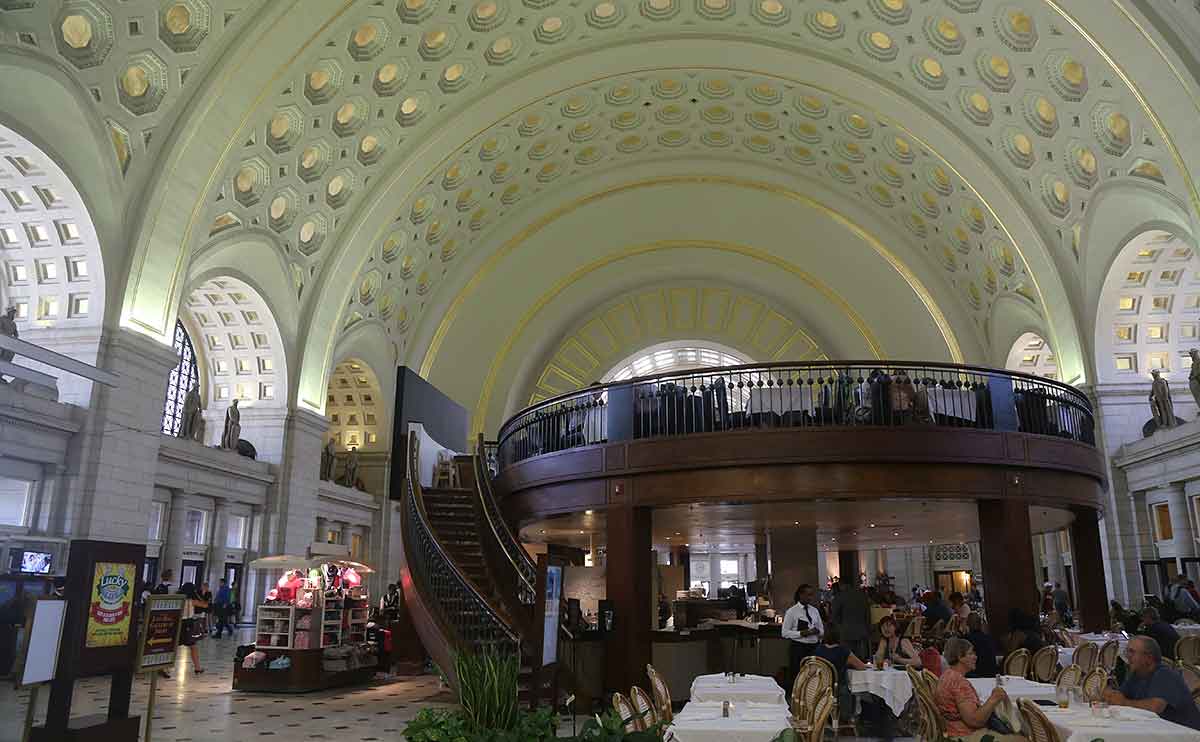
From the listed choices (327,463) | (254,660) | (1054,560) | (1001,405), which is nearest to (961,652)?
(1001,405)

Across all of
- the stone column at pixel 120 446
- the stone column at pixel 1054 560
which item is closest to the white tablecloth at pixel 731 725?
the stone column at pixel 120 446

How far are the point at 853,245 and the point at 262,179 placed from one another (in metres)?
15.7

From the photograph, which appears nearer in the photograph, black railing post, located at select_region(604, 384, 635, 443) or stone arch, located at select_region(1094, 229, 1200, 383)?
black railing post, located at select_region(604, 384, 635, 443)

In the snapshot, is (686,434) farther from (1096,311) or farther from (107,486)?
(1096,311)

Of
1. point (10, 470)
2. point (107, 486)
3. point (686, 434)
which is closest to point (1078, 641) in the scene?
point (686, 434)

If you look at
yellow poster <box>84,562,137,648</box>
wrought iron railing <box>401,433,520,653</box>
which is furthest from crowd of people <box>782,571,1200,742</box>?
yellow poster <box>84,562,137,648</box>

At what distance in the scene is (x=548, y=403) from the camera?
13.9 metres

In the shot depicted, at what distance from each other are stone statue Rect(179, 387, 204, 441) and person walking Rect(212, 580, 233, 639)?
11.2 ft

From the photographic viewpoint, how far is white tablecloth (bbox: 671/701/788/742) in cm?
541

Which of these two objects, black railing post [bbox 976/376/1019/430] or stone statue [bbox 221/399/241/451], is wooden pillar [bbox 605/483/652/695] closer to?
black railing post [bbox 976/376/1019/430]

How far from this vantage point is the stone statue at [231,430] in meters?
18.6

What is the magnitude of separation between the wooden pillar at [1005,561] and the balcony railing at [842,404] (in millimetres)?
1129

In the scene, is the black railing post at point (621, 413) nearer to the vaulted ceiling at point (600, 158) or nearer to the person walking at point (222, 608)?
the vaulted ceiling at point (600, 158)

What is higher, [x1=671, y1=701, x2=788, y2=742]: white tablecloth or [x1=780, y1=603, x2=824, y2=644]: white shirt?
[x1=780, y1=603, x2=824, y2=644]: white shirt
